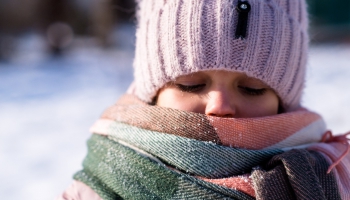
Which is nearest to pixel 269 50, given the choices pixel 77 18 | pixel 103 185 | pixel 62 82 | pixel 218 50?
pixel 218 50

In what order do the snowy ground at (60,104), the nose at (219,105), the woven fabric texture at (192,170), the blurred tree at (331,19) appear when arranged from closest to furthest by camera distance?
1. the woven fabric texture at (192,170)
2. the nose at (219,105)
3. the snowy ground at (60,104)
4. the blurred tree at (331,19)

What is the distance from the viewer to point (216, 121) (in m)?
1.33

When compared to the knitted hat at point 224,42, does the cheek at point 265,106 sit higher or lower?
lower

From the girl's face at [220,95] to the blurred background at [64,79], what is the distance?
455mm

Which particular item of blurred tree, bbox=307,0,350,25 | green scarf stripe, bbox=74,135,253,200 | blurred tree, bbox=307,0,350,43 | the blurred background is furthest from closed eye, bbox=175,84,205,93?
blurred tree, bbox=307,0,350,25

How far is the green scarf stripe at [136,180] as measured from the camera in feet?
4.06

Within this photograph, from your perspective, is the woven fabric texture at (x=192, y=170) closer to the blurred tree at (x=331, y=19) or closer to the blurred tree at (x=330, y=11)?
the blurred tree at (x=331, y=19)

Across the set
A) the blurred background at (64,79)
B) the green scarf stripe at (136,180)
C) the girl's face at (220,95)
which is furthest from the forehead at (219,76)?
the blurred background at (64,79)

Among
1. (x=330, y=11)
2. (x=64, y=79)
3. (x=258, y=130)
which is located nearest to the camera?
(x=258, y=130)

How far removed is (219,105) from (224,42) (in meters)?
0.19

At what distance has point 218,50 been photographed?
1.38 meters

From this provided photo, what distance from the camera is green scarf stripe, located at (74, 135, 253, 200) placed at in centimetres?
124

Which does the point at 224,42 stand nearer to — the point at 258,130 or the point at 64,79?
the point at 258,130

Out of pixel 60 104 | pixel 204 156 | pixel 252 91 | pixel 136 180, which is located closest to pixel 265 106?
pixel 252 91
